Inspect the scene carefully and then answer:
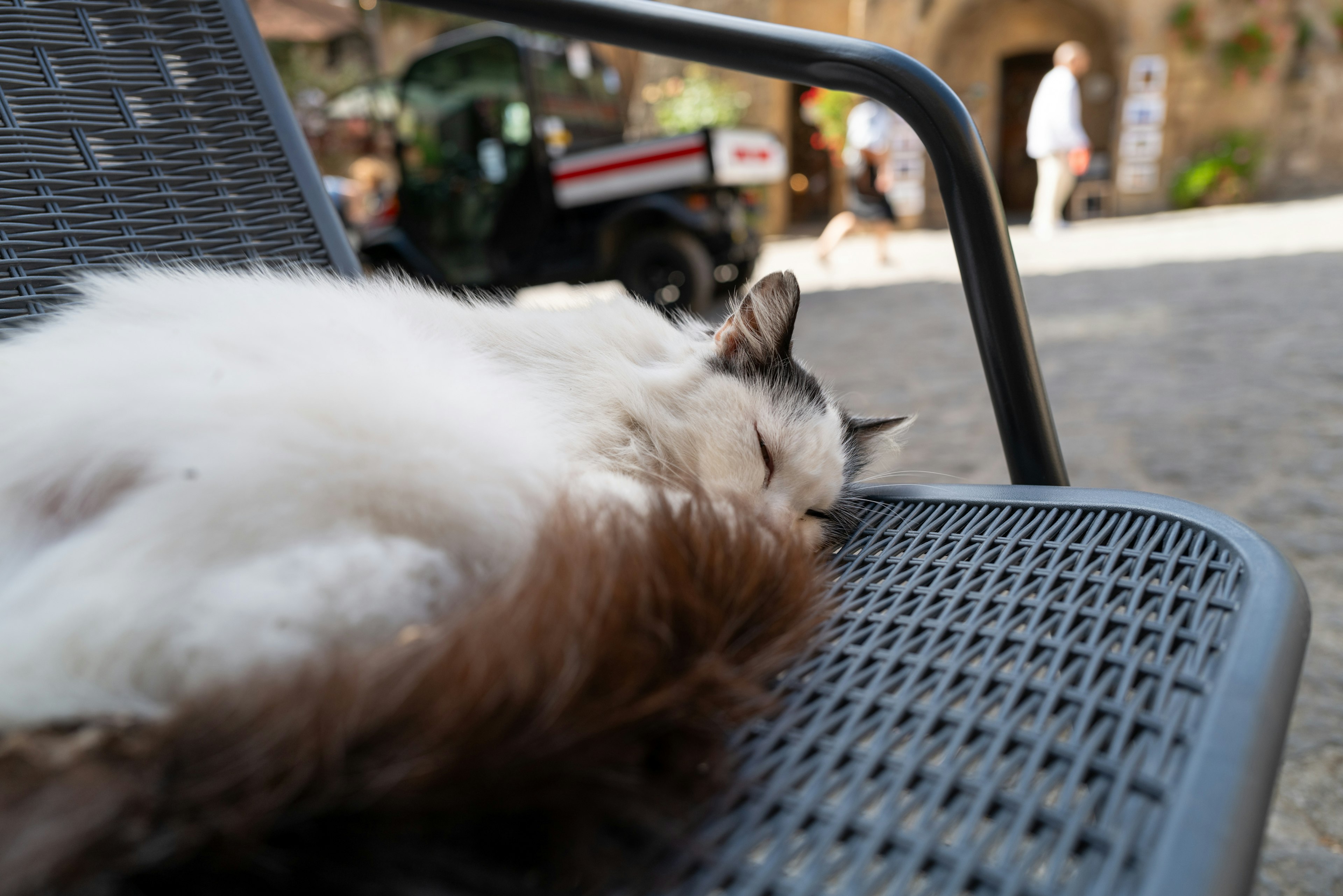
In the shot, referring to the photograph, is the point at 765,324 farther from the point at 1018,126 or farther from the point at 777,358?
the point at 1018,126

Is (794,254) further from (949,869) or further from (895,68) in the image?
(949,869)

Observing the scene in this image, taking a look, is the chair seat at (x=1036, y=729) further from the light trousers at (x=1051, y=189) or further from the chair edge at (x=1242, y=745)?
the light trousers at (x=1051, y=189)

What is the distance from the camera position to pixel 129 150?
3.99 ft

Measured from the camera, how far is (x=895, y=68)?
3.57 feet

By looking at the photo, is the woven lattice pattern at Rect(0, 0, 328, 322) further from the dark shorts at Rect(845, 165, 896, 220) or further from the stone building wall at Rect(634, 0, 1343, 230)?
the stone building wall at Rect(634, 0, 1343, 230)

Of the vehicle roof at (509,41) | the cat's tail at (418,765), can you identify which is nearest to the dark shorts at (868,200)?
the vehicle roof at (509,41)

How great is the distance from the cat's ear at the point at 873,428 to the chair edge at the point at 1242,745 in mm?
591

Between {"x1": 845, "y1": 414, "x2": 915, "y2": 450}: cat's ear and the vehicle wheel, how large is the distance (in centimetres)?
435

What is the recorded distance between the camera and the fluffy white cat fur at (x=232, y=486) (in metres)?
0.51

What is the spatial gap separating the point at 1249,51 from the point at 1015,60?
3.55 metres

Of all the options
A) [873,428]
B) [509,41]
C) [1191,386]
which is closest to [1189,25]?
[509,41]

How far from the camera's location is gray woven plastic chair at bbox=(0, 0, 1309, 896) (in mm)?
488

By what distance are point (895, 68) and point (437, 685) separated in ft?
3.25

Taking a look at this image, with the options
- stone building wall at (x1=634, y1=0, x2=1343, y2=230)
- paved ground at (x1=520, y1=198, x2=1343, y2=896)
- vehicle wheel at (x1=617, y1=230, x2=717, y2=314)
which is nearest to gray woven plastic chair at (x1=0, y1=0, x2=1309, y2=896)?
paved ground at (x1=520, y1=198, x2=1343, y2=896)
